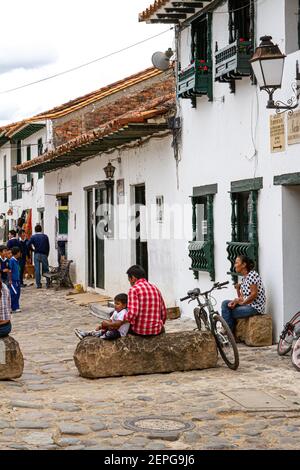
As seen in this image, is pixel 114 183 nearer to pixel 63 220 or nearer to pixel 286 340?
pixel 63 220

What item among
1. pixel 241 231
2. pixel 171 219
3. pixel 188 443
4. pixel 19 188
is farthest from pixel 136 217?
pixel 19 188

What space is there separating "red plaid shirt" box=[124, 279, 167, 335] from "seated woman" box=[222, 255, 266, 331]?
198cm

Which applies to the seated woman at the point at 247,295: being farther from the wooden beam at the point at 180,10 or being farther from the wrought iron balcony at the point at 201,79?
the wooden beam at the point at 180,10

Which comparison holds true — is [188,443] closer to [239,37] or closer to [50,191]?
[239,37]

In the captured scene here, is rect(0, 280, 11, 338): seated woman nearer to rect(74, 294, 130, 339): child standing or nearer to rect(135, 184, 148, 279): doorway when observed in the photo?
rect(74, 294, 130, 339): child standing

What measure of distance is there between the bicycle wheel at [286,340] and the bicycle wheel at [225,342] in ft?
2.59

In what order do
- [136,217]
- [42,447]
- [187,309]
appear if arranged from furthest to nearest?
1. [136,217]
2. [187,309]
3. [42,447]

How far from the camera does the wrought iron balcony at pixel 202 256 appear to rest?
43.7 feet

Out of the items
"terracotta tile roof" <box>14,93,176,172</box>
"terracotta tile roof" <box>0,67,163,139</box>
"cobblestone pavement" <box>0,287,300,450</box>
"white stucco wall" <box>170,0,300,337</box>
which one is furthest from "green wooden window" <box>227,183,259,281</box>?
"terracotta tile roof" <box>0,67,163,139</box>

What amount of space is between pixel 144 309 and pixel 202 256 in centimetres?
446

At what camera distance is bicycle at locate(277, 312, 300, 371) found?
9414mm

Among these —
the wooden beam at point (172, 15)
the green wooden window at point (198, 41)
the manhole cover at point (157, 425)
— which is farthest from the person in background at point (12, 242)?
the manhole cover at point (157, 425)

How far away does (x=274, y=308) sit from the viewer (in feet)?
36.6

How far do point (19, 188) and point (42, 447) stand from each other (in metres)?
25.5
